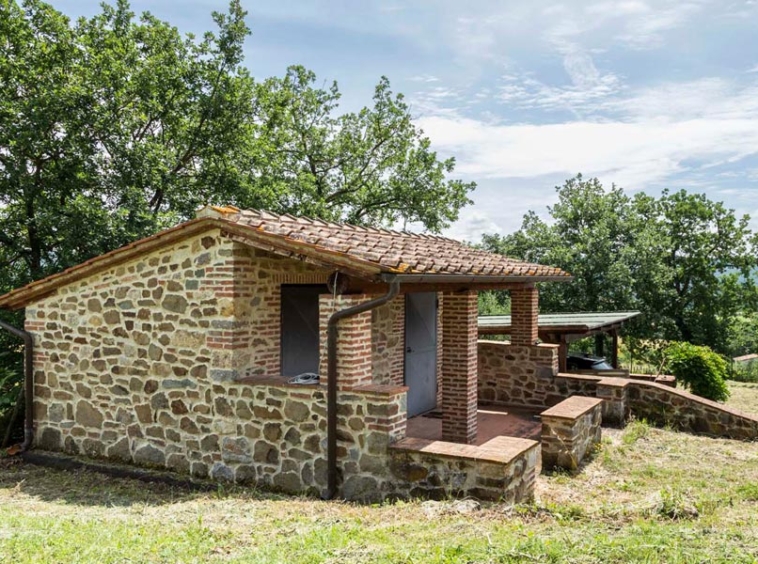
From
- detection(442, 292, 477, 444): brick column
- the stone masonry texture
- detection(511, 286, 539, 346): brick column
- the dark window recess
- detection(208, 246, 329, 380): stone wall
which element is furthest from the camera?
detection(511, 286, 539, 346): brick column

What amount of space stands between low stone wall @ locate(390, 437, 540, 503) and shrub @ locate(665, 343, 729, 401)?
9889 mm

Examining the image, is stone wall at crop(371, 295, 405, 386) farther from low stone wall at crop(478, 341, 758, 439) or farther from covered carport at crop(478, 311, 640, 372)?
covered carport at crop(478, 311, 640, 372)

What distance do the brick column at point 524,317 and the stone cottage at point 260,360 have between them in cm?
205

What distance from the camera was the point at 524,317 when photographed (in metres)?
11.5

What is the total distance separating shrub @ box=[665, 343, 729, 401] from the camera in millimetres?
14391

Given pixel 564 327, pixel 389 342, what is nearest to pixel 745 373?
pixel 564 327

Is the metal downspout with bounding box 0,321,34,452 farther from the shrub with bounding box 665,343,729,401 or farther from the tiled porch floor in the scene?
the shrub with bounding box 665,343,729,401

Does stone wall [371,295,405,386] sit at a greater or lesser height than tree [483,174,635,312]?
lesser

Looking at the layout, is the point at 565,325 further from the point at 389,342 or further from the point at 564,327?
the point at 389,342

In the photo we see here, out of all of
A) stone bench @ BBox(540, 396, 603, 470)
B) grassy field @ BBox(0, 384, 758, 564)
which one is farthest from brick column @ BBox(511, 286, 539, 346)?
grassy field @ BBox(0, 384, 758, 564)

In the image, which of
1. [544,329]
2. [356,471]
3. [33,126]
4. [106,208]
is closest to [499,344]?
[544,329]

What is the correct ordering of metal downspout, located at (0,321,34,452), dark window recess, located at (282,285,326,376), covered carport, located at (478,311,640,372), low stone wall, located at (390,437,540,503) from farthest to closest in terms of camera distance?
covered carport, located at (478,311,640,372) < dark window recess, located at (282,285,326,376) < metal downspout, located at (0,321,34,452) < low stone wall, located at (390,437,540,503)

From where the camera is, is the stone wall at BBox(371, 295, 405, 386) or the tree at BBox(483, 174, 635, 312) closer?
the stone wall at BBox(371, 295, 405, 386)

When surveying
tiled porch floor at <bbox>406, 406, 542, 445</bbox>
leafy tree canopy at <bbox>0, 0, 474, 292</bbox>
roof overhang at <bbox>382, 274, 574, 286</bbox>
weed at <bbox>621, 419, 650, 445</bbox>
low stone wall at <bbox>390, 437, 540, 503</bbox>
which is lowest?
weed at <bbox>621, 419, 650, 445</bbox>
